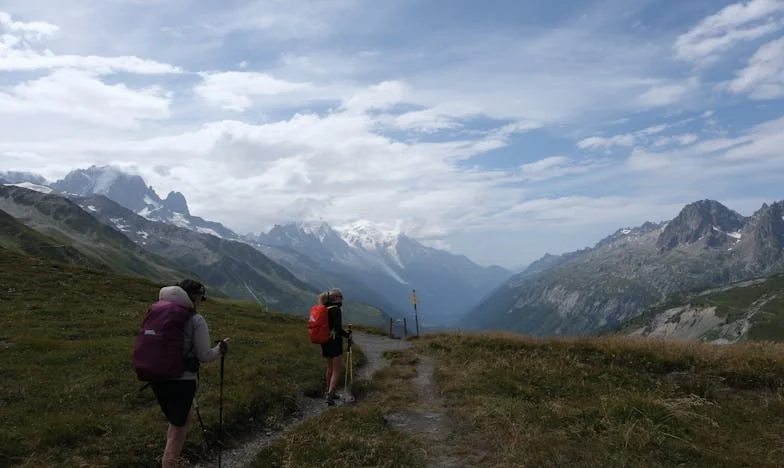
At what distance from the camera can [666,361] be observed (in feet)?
62.6

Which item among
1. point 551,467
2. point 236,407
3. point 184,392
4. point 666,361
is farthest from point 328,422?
point 666,361

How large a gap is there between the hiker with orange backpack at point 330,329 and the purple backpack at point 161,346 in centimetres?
782

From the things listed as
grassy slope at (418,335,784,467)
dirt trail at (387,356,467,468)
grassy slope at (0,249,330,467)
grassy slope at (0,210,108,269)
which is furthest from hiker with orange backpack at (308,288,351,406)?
grassy slope at (0,210,108,269)

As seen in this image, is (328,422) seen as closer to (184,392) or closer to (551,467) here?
(184,392)

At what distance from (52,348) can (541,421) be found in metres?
22.1

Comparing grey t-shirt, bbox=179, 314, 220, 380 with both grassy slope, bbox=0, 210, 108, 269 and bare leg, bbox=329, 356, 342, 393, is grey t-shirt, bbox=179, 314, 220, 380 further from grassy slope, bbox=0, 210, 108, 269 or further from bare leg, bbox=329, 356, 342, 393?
grassy slope, bbox=0, 210, 108, 269

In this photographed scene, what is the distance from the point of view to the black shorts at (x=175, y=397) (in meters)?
9.82

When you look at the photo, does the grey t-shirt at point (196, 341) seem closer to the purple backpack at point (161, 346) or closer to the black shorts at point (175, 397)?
the black shorts at point (175, 397)

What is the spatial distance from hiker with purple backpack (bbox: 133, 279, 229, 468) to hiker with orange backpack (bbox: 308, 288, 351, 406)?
7.04 meters

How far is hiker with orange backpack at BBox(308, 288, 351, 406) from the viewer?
688 inches

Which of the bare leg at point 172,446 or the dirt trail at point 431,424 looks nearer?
the bare leg at point 172,446

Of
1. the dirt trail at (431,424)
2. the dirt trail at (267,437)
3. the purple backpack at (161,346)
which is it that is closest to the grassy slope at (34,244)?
the dirt trail at (267,437)

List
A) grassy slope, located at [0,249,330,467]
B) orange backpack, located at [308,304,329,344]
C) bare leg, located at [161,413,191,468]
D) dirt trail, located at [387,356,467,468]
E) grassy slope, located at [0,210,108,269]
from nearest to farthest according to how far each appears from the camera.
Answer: bare leg, located at [161,413,191,468] < dirt trail, located at [387,356,467,468] < grassy slope, located at [0,249,330,467] < orange backpack, located at [308,304,329,344] < grassy slope, located at [0,210,108,269]

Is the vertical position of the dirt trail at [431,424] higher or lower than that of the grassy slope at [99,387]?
lower
